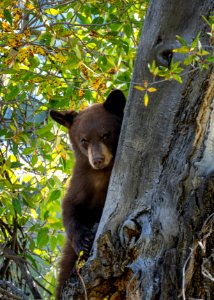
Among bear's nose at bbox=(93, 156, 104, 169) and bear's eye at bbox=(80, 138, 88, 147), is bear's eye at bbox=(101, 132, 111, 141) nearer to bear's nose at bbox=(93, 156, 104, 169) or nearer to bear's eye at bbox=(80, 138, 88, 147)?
bear's eye at bbox=(80, 138, 88, 147)

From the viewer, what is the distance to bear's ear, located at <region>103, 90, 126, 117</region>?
5046 millimetres

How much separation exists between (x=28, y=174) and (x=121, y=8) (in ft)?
5.98

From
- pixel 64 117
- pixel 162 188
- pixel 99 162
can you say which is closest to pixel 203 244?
pixel 162 188

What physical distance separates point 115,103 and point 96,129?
29 cm

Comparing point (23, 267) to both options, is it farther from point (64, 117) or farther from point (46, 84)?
point (46, 84)

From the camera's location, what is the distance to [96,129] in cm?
531

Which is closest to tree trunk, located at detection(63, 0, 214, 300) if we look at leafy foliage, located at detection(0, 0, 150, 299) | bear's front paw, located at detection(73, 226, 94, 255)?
bear's front paw, located at detection(73, 226, 94, 255)

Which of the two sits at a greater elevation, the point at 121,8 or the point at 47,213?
the point at 121,8

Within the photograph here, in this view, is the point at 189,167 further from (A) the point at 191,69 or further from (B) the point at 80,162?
(B) the point at 80,162

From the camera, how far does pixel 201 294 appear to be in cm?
311

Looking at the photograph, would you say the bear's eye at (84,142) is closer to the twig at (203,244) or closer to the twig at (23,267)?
the twig at (23,267)

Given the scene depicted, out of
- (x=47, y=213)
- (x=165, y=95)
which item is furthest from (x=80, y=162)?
(x=165, y=95)

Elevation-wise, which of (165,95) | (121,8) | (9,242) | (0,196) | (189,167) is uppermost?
(121,8)

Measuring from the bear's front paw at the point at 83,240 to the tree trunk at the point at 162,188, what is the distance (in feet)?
3.17
